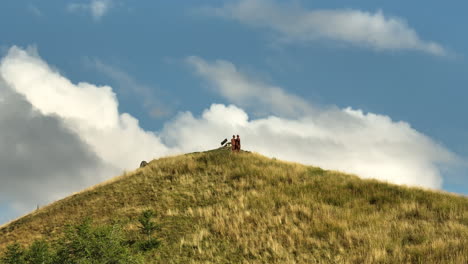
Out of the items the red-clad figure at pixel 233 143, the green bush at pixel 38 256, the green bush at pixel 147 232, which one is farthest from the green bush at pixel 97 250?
the red-clad figure at pixel 233 143

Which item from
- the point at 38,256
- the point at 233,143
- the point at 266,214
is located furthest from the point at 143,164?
the point at 38,256

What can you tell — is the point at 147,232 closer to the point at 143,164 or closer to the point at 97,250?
the point at 97,250

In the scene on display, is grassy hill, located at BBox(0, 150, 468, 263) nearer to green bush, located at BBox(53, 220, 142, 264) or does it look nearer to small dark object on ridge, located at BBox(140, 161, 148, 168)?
small dark object on ridge, located at BBox(140, 161, 148, 168)

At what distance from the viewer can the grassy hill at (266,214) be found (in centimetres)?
1639

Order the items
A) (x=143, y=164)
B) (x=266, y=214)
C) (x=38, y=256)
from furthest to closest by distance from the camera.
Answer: (x=143, y=164) < (x=266, y=214) < (x=38, y=256)

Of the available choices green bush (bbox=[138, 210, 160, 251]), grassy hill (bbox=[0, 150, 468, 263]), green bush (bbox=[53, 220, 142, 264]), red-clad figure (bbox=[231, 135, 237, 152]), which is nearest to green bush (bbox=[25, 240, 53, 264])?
green bush (bbox=[53, 220, 142, 264])

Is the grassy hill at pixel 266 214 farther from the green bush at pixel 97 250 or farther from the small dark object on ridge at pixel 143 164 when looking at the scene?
the green bush at pixel 97 250

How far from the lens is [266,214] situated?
20.5 metres

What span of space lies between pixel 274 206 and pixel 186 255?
20.5ft

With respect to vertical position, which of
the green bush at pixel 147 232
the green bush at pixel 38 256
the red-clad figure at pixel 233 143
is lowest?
the green bush at pixel 38 256

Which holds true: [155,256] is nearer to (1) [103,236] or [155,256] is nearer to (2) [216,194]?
(1) [103,236]

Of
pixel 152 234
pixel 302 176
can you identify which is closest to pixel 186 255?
pixel 152 234

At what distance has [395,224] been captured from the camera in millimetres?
18469

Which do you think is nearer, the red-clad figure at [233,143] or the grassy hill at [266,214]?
the grassy hill at [266,214]
